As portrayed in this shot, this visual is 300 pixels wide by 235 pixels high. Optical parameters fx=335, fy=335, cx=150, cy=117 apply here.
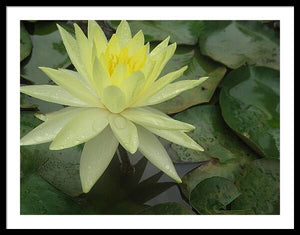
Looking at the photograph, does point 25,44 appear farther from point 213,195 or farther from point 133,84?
point 213,195

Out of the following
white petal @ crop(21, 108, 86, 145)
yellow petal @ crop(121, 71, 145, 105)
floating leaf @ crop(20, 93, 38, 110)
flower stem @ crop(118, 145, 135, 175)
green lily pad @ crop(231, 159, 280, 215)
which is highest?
yellow petal @ crop(121, 71, 145, 105)

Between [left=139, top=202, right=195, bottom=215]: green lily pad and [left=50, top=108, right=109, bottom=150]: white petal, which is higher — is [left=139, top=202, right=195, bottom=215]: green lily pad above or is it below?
below

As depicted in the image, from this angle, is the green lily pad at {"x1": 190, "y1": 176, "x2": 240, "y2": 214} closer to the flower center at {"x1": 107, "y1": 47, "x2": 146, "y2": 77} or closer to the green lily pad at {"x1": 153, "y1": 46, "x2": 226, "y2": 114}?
the green lily pad at {"x1": 153, "y1": 46, "x2": 226, "y2": 114}

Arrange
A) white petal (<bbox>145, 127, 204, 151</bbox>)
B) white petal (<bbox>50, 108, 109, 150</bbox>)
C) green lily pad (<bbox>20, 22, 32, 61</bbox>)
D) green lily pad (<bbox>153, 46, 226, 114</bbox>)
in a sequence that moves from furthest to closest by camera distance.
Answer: green lily pad (<bbox>20, 22, 32, 61</bbox>), green lily pad (<bbox>153, 46, 226, 114</bbox>), white petal (<bbox>145, 127, 204, 151</bbox>), white petal (<bbox>50, 108, 109, 150</bbox>)

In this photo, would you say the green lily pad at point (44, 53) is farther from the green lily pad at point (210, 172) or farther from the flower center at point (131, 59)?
the green lily pad at point (210, 172)

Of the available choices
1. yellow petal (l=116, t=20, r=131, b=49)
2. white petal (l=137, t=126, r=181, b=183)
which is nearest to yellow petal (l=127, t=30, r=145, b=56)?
yellow petal (l=116, t=20, r=131, b=49)

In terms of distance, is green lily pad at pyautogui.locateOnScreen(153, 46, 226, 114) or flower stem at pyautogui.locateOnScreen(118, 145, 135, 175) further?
green lily pad at pyautogui.locateOnScreen(153, 46, 226, 114)

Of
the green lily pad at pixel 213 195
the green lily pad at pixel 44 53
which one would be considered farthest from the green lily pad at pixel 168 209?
the green lily pad at pixel 44 53
